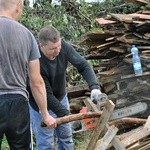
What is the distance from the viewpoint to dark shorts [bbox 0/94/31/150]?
3508 mm

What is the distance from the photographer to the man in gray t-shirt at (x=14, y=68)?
347 centimetres

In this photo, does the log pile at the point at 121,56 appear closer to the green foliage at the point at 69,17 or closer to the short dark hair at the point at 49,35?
the green foliage at the point at 69,17

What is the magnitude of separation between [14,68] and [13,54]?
0.40 feet

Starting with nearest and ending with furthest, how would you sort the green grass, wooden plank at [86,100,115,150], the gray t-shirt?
wooden plank at [86,100,115,150] → the gray t-shirt → the green grass

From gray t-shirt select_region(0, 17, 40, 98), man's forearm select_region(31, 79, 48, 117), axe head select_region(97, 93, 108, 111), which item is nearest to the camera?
gray t-shirt select_region(0, 17, 40, 98)

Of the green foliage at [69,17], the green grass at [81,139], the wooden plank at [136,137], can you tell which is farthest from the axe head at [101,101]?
the green foliage at [69,17]

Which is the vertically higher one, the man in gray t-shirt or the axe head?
the man in gray t-shirt

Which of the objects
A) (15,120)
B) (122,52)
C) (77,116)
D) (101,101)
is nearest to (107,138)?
(77,116)

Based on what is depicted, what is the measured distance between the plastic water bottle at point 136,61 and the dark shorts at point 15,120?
3.08 meters

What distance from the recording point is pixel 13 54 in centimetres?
349

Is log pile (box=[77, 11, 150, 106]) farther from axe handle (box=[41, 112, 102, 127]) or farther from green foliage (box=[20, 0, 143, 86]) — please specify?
axe handle (box=[41, 112, 102, 127])

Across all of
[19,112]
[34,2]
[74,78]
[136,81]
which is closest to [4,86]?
[19,112]

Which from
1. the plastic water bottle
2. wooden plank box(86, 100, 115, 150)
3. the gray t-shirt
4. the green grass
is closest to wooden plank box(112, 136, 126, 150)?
wooden plank box(86, 100, 115, 150)

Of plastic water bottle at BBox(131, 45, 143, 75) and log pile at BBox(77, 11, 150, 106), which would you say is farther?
log pile at BBox(77, 11, 150, 106)
